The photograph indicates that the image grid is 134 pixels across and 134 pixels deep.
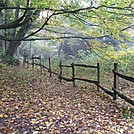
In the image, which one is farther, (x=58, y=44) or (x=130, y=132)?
(x=58, y=44)

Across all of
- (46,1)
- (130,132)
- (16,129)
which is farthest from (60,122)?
(46,1)

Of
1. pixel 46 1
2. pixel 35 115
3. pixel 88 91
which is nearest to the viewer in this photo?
pixel 35 115

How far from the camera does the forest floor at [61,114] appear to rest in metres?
4.66

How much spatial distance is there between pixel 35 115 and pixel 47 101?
1671 millimetres

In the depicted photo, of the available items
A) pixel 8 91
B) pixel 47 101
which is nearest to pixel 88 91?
pixel 47 101

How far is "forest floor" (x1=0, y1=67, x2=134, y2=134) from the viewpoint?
4660 mm

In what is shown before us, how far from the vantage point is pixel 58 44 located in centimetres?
2759

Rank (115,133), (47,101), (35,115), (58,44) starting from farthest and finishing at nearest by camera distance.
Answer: (58,44), (47,101), (35,115), (115,133)

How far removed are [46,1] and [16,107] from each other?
10.6ft

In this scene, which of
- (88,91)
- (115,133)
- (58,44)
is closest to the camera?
(115,133)

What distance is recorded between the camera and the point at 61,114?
568 centimetres

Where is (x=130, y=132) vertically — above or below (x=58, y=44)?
below

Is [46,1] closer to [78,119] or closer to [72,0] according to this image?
[72,0]

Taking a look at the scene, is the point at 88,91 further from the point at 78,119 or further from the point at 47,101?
the point at 78,119
